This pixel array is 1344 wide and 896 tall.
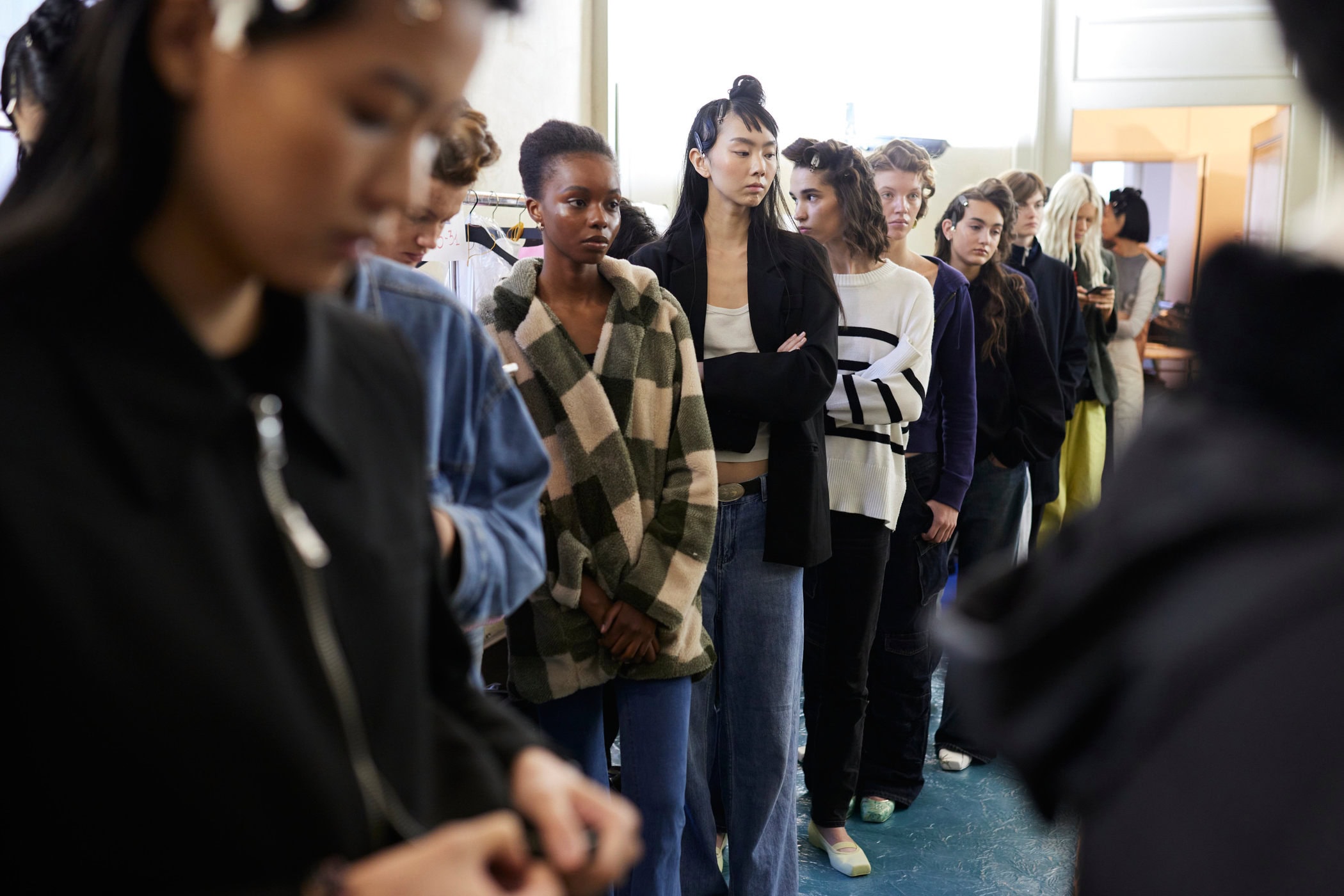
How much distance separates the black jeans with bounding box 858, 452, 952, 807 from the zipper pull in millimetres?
2560

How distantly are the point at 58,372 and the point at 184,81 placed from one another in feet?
0.58

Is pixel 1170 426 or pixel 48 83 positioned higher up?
pixel 48 83

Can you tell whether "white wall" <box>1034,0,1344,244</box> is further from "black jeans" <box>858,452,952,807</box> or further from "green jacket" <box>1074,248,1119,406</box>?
"black jeans" <box>858,452,952,807</box>

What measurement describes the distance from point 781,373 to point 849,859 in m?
1.31

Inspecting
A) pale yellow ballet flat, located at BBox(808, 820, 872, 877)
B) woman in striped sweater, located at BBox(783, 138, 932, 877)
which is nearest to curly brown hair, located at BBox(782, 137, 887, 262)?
woman in striped sweater, located at BBox(783, 138, 932, 877)

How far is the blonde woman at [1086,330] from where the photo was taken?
14.6 ft

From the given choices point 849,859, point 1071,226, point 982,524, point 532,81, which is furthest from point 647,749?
point 532,81

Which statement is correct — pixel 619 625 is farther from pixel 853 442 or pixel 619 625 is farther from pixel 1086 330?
pixel 1086 330

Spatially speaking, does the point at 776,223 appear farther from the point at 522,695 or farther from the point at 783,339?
the point at 522,695

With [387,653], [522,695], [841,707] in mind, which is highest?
[387,653]

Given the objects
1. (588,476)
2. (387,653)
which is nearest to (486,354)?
(387,653)

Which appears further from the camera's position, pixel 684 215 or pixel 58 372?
pixel 684 215

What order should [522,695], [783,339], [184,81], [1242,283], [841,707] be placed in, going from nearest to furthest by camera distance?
[1242,283], [184,81], [522,695], [783,339], [841,707]

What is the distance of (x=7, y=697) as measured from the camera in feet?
1.74
